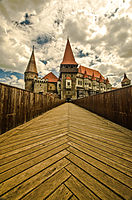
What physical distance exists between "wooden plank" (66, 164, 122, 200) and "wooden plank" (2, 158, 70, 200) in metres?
0.15

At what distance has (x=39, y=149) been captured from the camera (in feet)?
4.91

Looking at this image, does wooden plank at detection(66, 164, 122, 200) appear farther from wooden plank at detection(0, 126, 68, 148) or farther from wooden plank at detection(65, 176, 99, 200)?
wooden plank at detection(0, 126, 68, 148)

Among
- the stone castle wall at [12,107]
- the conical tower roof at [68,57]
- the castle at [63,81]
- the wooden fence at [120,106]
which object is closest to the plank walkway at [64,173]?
the stone castle wall at [12,107]

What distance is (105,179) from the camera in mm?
922

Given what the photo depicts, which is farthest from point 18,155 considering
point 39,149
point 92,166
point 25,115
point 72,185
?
point 25,115

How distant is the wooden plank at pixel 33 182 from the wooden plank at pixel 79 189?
0.22 meters

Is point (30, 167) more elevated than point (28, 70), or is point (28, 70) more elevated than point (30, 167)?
point (28, 70)

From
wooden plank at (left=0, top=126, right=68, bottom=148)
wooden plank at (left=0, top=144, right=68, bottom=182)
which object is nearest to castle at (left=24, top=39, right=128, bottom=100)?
wooden plank at (left=0, top=126, right=68, bottom=148)

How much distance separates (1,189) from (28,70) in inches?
1453

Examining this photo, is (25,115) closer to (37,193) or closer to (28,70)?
(37,193)

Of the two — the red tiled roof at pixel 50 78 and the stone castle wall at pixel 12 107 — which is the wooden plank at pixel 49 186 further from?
the red tiled roof at pixel 50 78

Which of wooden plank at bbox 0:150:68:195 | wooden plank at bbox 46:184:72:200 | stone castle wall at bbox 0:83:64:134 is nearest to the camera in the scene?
wooden plank at bbox 46:184:72:200

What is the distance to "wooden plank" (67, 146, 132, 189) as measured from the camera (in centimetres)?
94

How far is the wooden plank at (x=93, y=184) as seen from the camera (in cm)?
76
